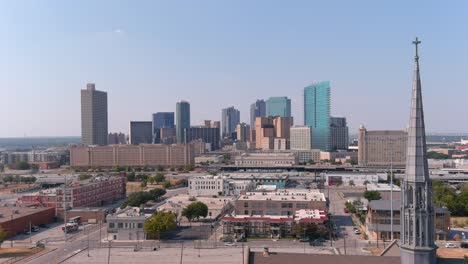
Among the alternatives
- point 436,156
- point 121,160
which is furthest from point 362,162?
point 121,160

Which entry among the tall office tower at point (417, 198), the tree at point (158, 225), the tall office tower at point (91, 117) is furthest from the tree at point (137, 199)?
the tall office tower at point (91, 117)

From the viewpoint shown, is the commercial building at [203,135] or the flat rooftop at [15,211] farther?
the commercial building at [203,135]

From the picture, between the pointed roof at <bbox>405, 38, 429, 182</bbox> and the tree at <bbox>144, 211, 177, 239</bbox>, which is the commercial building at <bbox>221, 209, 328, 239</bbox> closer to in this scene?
the tree at <bbox>144, 211, 177, 239</bbox>

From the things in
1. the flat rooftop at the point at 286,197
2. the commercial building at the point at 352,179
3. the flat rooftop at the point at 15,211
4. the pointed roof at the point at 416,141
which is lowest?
the commercial building at the point at 352,179

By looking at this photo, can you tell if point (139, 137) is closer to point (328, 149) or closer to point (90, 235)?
point (328, 149)

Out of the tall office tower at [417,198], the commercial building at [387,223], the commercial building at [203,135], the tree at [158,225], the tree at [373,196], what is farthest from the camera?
the commercial building at [203,135]

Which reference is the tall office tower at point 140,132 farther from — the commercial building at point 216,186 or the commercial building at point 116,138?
the commercial building at point 216,186
